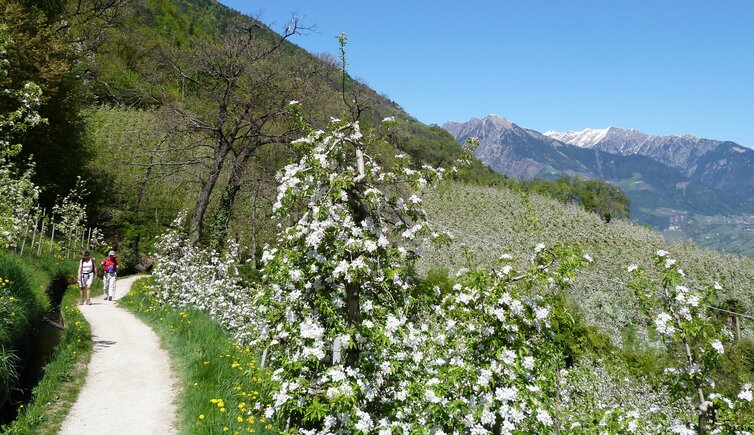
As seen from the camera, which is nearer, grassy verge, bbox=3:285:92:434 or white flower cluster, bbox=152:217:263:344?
grassy verge, bbox=3:285:92:434

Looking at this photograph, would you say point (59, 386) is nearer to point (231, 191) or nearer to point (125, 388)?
point (125, 388)

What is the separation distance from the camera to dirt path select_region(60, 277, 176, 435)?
586 cm

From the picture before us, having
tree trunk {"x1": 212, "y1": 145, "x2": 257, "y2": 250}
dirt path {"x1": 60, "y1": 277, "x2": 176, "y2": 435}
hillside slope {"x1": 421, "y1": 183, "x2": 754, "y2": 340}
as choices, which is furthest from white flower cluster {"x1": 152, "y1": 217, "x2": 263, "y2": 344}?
hillside slope {"x1": 421, "y1": 183, "x2": 754, "y2": 340}

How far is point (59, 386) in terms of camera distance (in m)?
6.60

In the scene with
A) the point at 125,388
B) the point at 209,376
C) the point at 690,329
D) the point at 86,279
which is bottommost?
the point at 125,388

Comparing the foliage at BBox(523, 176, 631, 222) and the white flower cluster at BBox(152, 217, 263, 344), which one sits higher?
the foliage at BBox(523, 176, 631, 222)

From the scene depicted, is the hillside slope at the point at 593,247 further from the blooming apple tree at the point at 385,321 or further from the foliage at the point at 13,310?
the foliage at the point at 13,310

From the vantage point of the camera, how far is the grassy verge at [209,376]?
5.50 metres

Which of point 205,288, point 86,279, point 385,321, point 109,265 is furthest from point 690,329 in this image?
point 109,265

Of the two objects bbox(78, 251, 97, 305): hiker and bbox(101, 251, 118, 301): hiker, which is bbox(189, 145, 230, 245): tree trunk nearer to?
bbox(101, 251, 118, 301): hiker

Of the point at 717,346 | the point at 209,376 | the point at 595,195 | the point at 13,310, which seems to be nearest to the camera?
the point at 717,346

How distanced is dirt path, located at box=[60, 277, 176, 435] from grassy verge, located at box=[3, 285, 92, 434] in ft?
0.41

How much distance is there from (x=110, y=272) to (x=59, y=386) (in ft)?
25.7

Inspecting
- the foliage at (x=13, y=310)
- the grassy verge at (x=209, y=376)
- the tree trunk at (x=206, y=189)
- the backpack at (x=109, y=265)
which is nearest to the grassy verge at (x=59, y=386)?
the foliage at (x=13, y=310)
